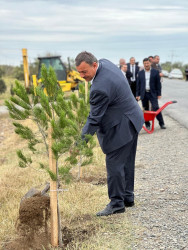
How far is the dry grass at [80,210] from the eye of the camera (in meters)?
→ 4.20

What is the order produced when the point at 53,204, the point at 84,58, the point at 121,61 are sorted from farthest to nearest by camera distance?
the point at 121,61 < the point at 53,204 < the point at 84,58

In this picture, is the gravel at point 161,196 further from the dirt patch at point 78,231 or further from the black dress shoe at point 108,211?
the dirt patch at point 78,231

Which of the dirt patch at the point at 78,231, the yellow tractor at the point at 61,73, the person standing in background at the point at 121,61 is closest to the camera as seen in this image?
the dirt patch at the point at 78,231

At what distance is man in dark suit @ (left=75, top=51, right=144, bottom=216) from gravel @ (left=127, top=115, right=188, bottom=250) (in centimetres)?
34

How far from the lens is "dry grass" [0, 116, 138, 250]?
420 centimetres

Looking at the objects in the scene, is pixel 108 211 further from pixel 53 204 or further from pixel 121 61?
pixel 121 61

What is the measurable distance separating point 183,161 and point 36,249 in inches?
153

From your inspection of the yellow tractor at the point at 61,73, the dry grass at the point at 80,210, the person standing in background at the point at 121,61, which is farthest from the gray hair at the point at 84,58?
the yellow tractor at the point at 61,73

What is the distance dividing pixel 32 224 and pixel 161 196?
1.88 meters

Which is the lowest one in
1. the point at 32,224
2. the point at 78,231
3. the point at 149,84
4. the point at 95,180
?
the point at 95,180

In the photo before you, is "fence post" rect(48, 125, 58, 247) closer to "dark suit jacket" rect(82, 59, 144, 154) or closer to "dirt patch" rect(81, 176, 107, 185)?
"dark suit jacket" rect(82, 59, 144, 154)

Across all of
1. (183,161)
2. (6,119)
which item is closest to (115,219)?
(183,161)

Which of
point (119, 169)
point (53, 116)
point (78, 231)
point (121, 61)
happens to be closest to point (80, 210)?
point (78, 231)

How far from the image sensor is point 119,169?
182 inches
